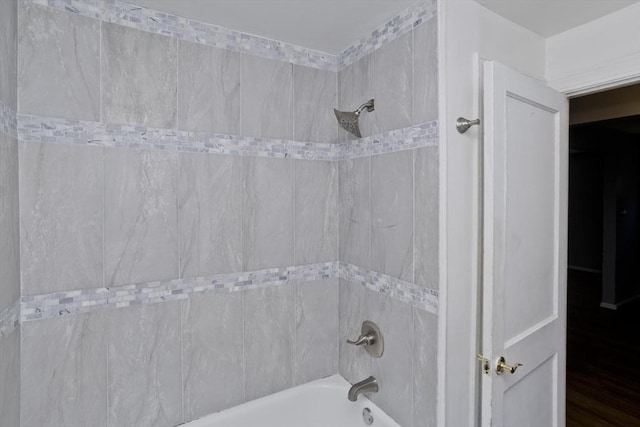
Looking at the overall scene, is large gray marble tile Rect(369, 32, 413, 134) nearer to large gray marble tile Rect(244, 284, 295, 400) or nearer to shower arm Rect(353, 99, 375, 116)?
A: shower arm Rect(353, 99, 375, 116)

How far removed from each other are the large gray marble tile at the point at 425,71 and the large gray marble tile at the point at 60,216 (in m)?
1.33

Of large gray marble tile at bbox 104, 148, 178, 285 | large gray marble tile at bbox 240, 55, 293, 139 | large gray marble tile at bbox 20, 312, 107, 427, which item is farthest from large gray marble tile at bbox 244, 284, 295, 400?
large gray marble tile at bbox 240, 55, 293, 139

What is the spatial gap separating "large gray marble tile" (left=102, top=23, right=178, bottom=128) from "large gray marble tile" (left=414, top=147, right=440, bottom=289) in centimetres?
112

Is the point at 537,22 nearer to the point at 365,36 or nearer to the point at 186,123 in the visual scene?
the point at 365,36

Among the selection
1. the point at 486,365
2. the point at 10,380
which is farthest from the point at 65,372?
the point at 486,365

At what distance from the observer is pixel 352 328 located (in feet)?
5.79

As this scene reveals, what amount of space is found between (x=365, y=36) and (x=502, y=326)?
1.48 metres

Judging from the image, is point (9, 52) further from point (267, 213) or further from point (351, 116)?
point (351, 116)

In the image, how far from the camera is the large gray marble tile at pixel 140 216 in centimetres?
133

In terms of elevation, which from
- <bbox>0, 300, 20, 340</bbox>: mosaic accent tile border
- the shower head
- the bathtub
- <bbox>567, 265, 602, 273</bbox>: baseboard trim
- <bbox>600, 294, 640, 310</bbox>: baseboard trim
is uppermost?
the shower head

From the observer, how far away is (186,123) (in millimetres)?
1470

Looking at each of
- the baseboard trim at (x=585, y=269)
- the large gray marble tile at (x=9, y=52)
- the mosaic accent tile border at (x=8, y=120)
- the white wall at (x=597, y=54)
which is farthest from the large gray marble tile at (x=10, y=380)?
the baseboard trim at (x=585, y=269)

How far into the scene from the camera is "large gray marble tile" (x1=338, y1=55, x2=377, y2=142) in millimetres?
1629

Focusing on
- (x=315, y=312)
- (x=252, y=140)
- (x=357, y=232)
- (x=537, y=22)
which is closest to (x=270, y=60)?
(x=252, y=140)
